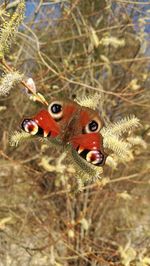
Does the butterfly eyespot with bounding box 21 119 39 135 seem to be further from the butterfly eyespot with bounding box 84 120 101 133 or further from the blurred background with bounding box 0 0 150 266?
the blurred background with bounding box 0 0 150 266

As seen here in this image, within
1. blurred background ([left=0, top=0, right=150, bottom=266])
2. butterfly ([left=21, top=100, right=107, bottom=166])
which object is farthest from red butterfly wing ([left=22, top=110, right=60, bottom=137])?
blurred background ([left=0, top=0, right=150, bottom=266])

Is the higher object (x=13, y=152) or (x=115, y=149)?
(x=13, y=152)

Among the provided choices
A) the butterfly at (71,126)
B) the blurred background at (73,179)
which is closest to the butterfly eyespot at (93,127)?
the butterfly at (71,126)

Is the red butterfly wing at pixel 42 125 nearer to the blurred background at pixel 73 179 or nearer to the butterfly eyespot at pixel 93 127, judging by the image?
the butterfly eyespot at pixel 93 127

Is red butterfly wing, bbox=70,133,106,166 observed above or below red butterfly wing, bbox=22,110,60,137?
below

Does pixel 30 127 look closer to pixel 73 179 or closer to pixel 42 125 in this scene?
pixel 42 125

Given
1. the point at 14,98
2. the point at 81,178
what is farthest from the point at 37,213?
the point at 81,178

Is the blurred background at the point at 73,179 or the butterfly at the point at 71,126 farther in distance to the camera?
the blurred background at the point at 73,179

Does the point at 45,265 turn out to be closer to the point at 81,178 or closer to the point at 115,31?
the point at 115,31
